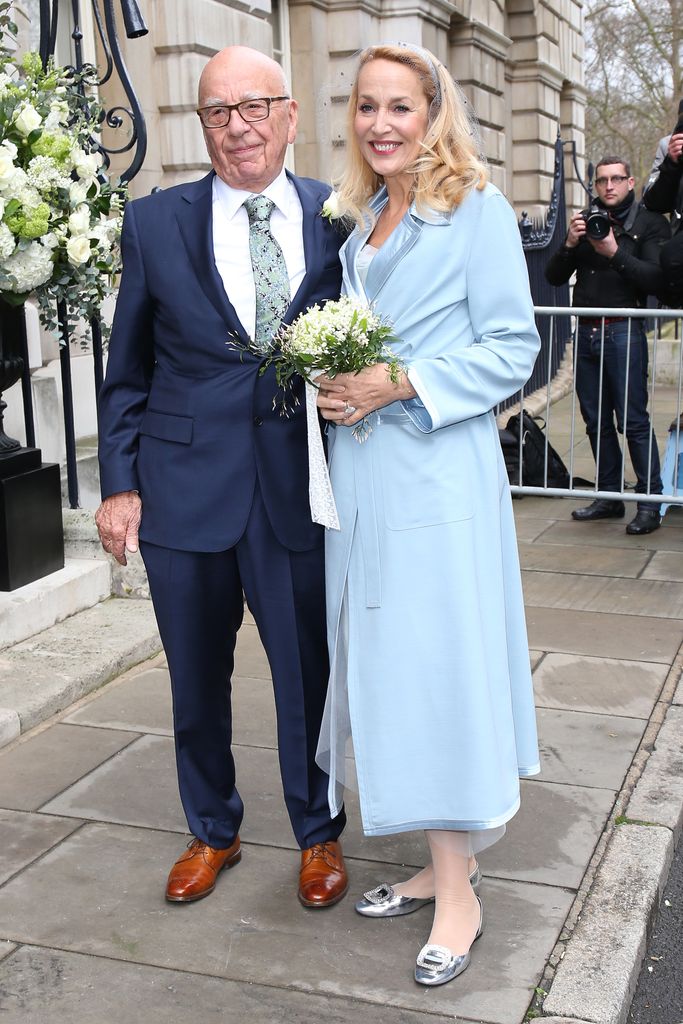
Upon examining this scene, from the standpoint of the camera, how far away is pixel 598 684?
4.76 meters

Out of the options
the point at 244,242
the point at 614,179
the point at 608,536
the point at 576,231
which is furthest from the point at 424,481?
the point at 614,179

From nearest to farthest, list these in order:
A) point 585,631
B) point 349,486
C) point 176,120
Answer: point 349,486
point 585,631
point 176,120

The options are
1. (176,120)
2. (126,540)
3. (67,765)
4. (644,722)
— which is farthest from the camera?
(176,120)

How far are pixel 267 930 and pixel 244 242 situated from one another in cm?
169

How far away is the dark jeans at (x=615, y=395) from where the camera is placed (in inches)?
291

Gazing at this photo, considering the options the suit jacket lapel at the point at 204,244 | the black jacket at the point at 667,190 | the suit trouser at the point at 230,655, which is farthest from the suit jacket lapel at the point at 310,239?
the black jacket at the point at 667,190

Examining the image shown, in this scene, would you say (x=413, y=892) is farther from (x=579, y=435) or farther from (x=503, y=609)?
(x=579, y=435)

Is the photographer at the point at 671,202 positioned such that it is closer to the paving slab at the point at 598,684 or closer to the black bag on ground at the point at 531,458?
the black bag on ground at the point at 531,458

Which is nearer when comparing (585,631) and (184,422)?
(184,422)

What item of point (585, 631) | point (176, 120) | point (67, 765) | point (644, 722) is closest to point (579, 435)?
point (176, 120)

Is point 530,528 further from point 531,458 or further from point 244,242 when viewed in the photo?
point 244,242

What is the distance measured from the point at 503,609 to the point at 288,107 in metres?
1.32

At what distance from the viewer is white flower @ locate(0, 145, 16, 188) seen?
13.7ft

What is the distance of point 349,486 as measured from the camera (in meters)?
2.88
